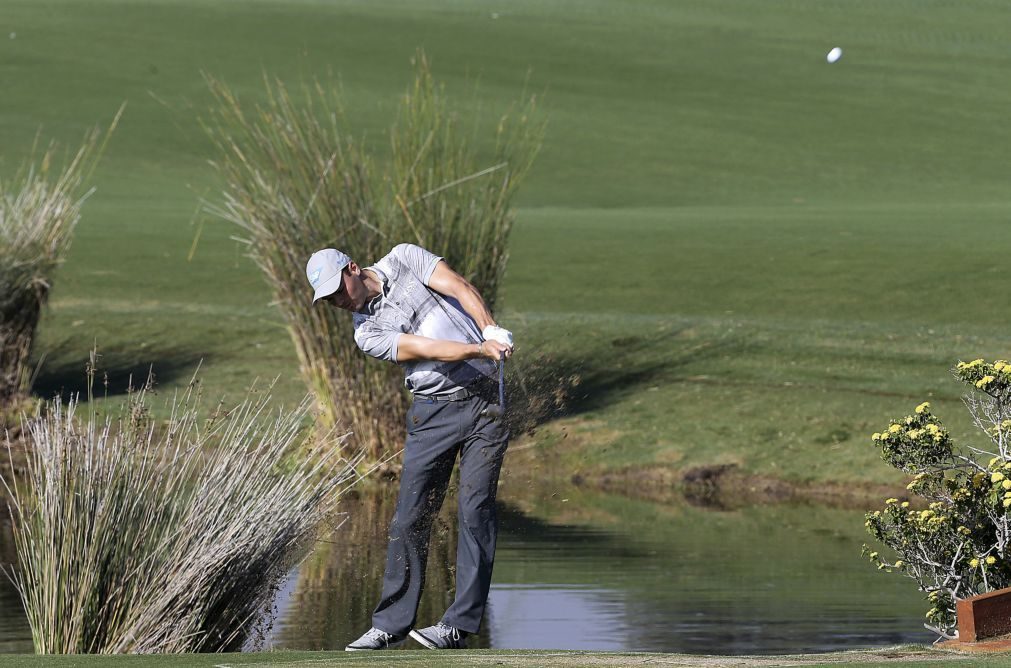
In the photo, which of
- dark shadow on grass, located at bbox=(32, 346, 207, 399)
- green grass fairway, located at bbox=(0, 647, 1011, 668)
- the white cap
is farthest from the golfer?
dark shadow on grass, located at bbox=(32, 346, 207, 399)

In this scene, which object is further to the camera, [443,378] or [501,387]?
[443,378]

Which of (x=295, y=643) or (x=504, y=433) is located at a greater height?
(x=504, y=433)

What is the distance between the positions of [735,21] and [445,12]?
12.5 meters

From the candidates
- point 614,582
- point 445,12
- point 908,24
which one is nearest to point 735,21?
point 908,24

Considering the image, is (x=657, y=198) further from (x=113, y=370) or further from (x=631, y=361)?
(x=113, y=370)

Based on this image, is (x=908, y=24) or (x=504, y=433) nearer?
(x=504, y=433)

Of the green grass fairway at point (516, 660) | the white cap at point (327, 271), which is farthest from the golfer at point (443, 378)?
the green grass fairway at point (516, 660)

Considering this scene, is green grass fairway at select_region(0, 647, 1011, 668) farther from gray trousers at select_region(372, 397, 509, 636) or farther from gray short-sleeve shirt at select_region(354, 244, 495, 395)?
gray short-sleeve shirt at select_region(354, 244, 495, 395)

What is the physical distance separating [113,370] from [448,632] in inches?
515

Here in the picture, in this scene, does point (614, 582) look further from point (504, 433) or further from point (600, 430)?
point (600, 430)

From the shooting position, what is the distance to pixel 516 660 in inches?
288

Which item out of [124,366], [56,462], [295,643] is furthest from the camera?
[124,366]

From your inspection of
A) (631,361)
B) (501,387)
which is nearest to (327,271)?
(501,387)

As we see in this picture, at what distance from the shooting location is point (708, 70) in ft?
214
